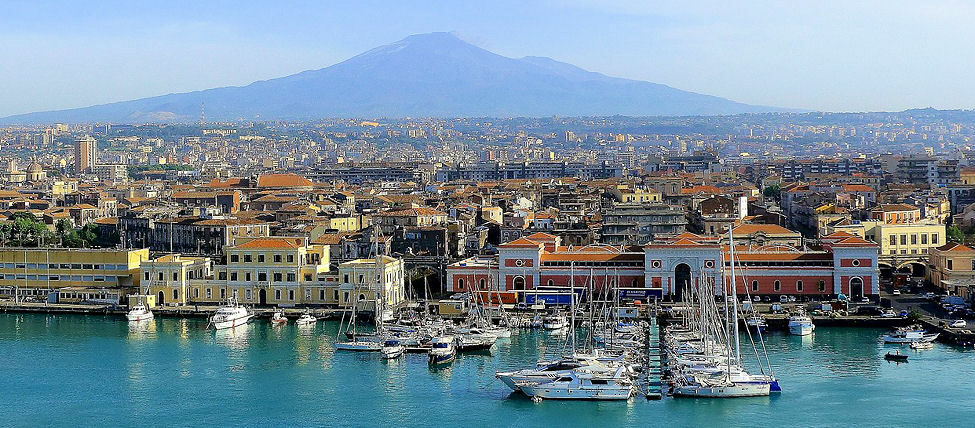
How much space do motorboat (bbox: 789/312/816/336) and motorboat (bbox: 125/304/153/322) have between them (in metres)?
8.46

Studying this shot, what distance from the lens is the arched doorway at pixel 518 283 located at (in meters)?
19.1

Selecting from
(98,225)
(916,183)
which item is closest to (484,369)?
(98,225)

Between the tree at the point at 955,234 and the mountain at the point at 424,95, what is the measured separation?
135059 millimetres

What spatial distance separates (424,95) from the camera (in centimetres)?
16950

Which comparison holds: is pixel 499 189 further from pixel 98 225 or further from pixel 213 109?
pixel 213 109

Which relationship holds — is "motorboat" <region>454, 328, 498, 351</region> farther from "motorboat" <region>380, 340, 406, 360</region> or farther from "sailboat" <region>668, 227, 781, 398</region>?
"sailboat" <region>668, 227, 781, 398</region>

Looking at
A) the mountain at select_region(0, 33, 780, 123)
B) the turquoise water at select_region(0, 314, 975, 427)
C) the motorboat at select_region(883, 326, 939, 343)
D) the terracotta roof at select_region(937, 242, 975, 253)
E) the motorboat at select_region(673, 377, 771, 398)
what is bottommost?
the turquoise water at select_region(0, 314, 975, 427)

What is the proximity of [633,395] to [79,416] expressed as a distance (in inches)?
203

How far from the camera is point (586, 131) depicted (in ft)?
365

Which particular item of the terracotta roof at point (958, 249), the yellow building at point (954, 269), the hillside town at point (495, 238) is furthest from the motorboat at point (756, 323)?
the terracotta roof at point (958, 249)

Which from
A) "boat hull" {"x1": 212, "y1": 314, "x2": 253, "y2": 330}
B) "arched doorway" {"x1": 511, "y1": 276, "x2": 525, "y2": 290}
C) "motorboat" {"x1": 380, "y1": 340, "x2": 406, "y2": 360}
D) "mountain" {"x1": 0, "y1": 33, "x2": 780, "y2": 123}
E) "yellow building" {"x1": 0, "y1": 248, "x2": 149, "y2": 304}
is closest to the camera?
"motorboat" {"x1": 380, "y1": 340, "x2": 406, "y2": 360}

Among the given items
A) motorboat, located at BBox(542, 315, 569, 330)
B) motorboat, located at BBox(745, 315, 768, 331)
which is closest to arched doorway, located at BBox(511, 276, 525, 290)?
motorboat, located at BBox(542, 315, 569, 330)

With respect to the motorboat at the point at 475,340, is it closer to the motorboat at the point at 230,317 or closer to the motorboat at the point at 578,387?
the motorboat at the point at 578,387

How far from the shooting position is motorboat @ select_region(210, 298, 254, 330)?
1758cm
